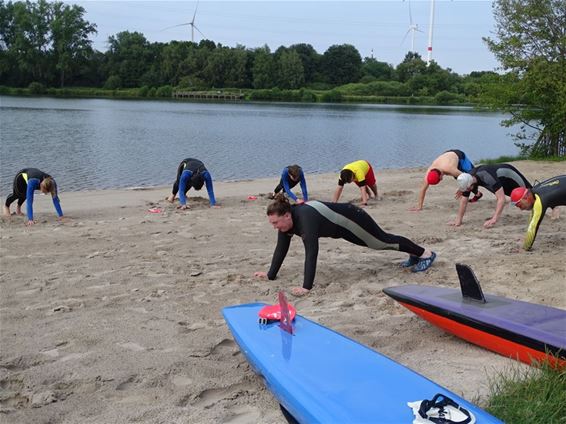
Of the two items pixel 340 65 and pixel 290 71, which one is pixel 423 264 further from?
pixel 340 65

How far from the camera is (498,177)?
9.55 m

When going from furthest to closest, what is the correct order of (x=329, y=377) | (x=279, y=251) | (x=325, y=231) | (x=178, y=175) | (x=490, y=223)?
(x=178, y=175)
(x=490, y=223)
(x=279, y=251)
(x=325, y=231)
(x=329, y=377)

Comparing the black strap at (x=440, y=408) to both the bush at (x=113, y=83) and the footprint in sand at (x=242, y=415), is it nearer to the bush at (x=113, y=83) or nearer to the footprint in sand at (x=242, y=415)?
the footprint in sand at (x=242, y=415)

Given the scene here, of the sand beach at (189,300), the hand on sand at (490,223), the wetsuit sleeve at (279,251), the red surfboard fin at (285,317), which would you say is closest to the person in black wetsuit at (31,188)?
the sand beach at (189,300)

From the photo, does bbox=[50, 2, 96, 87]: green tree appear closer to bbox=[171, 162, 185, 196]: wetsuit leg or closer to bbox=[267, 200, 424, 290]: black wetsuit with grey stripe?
bbox=[171, 162, 185, 196]: wetsuit leg

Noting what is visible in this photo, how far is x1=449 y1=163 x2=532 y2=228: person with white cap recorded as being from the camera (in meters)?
9.21

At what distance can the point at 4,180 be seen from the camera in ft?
55.4

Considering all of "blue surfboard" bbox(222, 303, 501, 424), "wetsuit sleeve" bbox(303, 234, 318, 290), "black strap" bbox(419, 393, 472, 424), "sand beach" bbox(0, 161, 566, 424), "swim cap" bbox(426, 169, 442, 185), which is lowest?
"sand beach" bbox(0, 161, 566, 424)

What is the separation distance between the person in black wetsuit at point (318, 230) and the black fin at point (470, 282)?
5.22 feet

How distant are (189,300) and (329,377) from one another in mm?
2602

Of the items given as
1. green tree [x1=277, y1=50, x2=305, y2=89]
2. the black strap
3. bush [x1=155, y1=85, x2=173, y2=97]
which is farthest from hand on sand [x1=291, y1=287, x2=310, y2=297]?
green tree [x1=277, y1=50, x2=305, y2=89]

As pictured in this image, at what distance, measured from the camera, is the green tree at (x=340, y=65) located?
11300 centimetres

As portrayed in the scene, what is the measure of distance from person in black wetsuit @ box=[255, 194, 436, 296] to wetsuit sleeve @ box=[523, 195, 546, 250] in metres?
1.39

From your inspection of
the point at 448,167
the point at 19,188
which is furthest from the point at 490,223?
the point at 19,188
